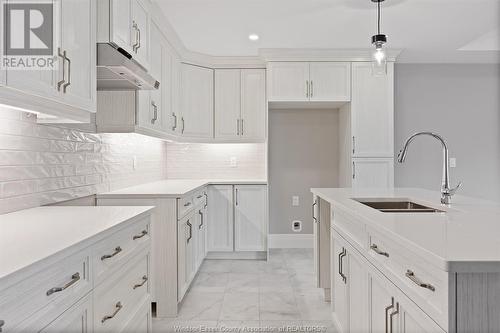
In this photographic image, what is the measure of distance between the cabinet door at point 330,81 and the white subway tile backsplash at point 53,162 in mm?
2210

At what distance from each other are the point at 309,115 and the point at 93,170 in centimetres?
293

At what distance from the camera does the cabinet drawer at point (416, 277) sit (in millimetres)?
878

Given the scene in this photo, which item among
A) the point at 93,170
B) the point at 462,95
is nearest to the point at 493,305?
the point at 93,170

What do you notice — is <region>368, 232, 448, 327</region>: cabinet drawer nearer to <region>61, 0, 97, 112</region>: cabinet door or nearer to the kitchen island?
the kitchen island

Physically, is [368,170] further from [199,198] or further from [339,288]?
[339,288]

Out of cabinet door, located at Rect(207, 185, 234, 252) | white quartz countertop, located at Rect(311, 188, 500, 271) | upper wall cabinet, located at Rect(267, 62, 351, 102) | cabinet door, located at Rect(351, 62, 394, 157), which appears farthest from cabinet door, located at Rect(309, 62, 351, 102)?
white quartz countertop, located at Rect(311, 188, 500, 271)

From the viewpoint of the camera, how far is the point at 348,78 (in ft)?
12.9

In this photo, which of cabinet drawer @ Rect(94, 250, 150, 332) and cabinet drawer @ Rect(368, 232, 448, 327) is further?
cabinet drawer @ Rect(94, 250, 150, 332)

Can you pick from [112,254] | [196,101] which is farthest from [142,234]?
[196,101]

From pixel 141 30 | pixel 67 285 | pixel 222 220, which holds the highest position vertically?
pixel 141 30

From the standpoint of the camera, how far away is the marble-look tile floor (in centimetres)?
233

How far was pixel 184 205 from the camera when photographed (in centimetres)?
265

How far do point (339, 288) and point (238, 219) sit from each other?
1965mm

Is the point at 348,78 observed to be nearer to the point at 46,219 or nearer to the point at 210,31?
the point at 210,31
